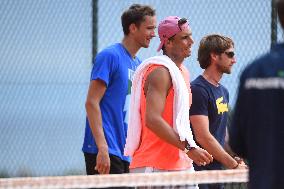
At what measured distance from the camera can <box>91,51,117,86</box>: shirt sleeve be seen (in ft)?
21.0

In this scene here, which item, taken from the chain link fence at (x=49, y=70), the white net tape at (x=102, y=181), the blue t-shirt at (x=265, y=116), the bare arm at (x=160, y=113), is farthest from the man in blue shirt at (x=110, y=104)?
the blue t-shirt at (x=265, y=116)

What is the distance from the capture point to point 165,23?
6.18 meters

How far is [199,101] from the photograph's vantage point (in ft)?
21.2

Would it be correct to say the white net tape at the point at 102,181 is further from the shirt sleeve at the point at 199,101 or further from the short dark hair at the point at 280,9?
the short dark hair at the point at 280,9

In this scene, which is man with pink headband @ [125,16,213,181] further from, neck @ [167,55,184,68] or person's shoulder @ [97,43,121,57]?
person's shoulder @ [97,43,121,57]

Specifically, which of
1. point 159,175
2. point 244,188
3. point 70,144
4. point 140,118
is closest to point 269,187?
point 159,175

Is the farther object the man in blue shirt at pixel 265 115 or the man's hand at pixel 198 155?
the man's hand at pixel 198 155

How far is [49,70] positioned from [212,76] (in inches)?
93.6

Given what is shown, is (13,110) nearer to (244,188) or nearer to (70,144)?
(70,144)

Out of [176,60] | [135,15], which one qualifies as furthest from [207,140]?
[135,15]

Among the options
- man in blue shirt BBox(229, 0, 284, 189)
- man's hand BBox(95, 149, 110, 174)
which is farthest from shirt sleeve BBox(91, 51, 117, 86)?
man in blue shirt BBox(229, 0, 284, 189)

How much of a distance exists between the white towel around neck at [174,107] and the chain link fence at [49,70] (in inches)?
105

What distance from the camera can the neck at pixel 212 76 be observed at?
6711mm

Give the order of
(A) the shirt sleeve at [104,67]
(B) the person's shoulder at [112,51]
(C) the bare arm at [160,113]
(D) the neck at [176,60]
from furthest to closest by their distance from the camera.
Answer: (B) the person's shoulder at [112,51]
(A) the shirt sleeve at [104,67]
(D) the neck at [176,60]
(C) the bare arm at [160,113]
